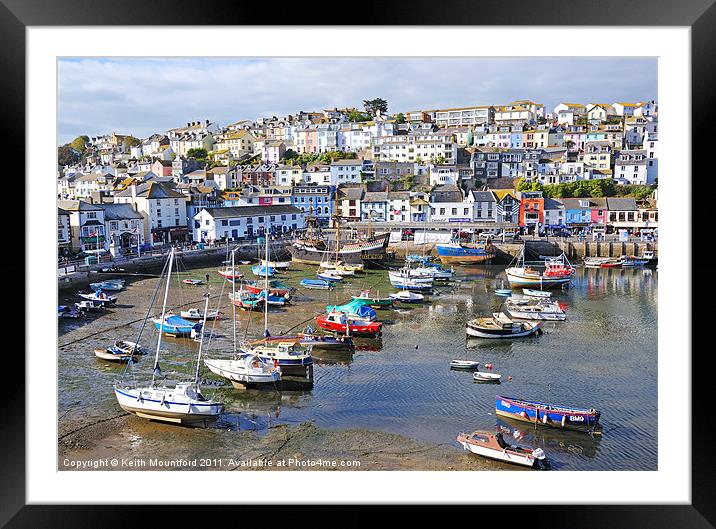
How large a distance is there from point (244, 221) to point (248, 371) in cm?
979

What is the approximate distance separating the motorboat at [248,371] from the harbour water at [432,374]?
0.33ft

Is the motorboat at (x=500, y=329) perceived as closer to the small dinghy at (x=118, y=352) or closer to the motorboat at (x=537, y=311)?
the motorboat at (x=537, y=311)

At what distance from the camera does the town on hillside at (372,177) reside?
14016 mm

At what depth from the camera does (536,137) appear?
2238 centimetres

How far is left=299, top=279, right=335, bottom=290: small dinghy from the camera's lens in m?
10.9

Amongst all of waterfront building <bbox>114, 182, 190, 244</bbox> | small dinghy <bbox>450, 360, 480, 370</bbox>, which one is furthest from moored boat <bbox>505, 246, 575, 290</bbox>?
waterfront building <bbox>114, 182, 190, 244</bbox>

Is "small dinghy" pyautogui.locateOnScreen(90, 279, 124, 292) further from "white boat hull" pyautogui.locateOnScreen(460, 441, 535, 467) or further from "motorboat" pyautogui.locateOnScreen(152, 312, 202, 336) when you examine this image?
"white boat hull" pyautogui.locateOnScreen(460, 441, 535, 467)

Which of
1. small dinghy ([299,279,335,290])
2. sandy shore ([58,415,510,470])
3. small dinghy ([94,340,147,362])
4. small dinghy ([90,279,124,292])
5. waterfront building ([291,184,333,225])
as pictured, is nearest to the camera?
sandy shore ([58,415,510,470])

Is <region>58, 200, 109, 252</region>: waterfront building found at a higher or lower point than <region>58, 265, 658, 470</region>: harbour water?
higher

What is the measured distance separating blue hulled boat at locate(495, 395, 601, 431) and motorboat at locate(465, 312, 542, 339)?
2428 millimetres

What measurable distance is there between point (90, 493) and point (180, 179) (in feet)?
51.7
